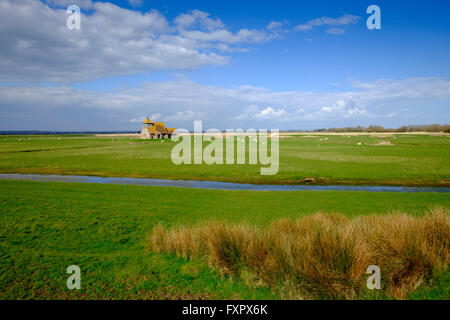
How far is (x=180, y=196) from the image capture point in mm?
18781

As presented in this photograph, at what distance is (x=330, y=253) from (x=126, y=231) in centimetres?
805

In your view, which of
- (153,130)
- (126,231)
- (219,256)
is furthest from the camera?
(153,130)

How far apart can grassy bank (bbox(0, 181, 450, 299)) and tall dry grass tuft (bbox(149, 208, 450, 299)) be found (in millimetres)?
398

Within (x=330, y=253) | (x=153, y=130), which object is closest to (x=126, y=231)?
(x=330, y=253)

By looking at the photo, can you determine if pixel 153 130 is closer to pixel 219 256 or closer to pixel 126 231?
pixel 126 231

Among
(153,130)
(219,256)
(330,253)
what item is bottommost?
(219,256)

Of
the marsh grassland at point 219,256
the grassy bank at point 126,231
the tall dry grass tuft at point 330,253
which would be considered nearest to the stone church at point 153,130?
the grassy bank at point 126,231

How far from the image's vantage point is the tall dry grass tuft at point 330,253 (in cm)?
641

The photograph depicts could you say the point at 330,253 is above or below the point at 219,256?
above

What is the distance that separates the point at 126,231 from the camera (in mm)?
10672

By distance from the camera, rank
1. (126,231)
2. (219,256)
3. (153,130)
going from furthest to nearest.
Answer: (153,130) < (126,231) < (219,256)

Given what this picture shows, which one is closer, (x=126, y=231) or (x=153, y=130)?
(x=126, y=231)

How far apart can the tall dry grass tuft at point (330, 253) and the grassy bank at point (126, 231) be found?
40 centimetres

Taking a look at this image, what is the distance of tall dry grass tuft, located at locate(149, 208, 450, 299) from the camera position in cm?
641
